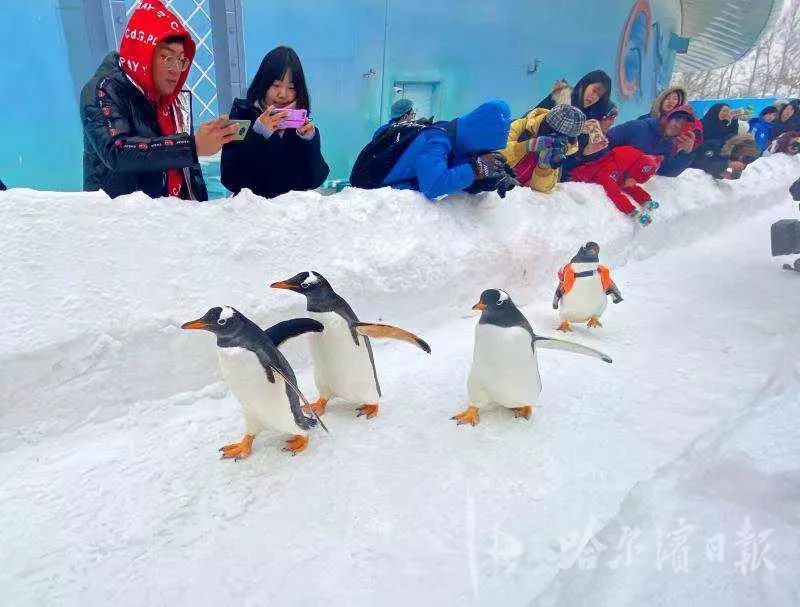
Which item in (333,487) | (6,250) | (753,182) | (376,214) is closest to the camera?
(333,487)

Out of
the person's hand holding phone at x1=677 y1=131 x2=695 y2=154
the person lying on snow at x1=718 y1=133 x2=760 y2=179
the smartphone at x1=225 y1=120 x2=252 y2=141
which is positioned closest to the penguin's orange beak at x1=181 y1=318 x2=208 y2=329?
the smartphone at x1=225 y1=120 x2=252 y2=141

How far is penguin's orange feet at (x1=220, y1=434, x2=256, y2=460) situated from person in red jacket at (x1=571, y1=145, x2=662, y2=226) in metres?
2.81

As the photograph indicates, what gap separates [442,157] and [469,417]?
4.20 feet

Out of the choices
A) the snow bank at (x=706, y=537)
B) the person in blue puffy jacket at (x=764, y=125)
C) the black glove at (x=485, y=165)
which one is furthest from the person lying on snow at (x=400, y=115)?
the person in blue puffy jacket at (x=764, y=125)

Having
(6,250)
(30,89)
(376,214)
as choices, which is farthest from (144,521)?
(30,89)

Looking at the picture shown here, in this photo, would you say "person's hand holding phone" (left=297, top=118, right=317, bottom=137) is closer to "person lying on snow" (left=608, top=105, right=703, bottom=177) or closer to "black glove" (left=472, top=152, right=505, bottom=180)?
"black glove" (left=472, top=152, right=505, bottom=180)

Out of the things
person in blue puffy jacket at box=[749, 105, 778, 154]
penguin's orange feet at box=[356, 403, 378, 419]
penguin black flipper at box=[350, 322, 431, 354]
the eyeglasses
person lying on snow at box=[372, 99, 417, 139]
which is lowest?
penguin's orange feet at box=[356, 403, 378, 419]

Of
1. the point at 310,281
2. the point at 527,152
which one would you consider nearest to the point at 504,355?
the point at 310,281

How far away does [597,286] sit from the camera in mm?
2238

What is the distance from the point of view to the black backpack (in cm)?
248

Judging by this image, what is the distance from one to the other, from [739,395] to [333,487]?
134 cm

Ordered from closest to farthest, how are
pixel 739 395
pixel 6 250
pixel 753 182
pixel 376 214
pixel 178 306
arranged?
pixel 6 250
pixel 178 306
pixel 739 395
pixel 376 214
pixel 753 182

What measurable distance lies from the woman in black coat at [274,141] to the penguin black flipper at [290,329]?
2.51ft

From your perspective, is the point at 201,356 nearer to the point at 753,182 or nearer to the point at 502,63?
the point at 502,63
